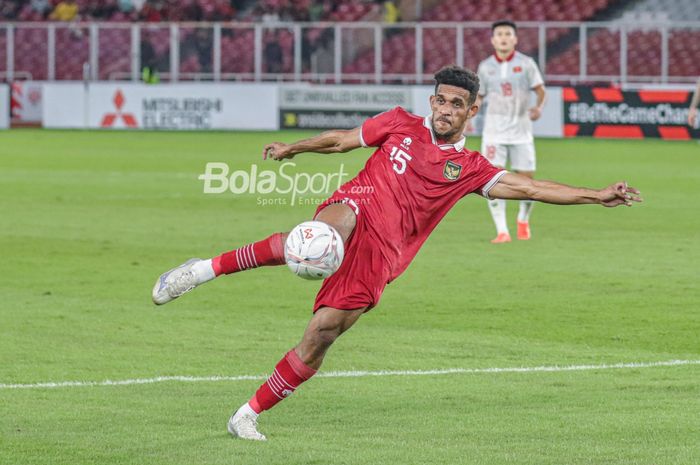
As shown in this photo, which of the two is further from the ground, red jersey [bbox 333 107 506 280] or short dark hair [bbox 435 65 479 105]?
short dark hair [bbox 435 65 479 105]

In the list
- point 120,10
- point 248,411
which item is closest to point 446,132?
point 248,411

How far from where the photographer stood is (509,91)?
16.0m

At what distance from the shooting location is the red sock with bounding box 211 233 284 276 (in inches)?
278

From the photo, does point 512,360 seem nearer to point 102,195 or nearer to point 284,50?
point 102,195

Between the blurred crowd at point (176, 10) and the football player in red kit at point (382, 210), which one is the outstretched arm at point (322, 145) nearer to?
the football player in red kit at point (382, 210)

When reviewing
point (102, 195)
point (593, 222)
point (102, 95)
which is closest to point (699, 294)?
point (593, 222)

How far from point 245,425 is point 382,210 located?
1228mm

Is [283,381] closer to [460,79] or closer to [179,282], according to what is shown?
[179,282]

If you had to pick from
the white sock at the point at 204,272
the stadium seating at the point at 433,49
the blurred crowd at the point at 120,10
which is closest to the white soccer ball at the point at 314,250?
the white sock at the point at 204,272

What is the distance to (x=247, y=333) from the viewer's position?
10.2m

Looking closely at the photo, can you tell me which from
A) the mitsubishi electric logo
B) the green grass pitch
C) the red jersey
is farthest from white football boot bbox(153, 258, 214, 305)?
the mitsubishi electric logo

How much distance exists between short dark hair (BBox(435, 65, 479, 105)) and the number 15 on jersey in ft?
1.23

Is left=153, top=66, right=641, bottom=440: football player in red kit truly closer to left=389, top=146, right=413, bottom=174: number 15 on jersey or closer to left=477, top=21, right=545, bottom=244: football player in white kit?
left=389, top=146, right=413, bottom=174: number 15 on jersey

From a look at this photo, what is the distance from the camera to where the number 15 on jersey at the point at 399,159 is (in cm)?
725
